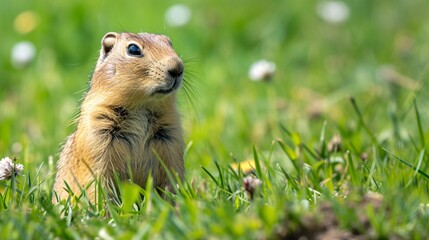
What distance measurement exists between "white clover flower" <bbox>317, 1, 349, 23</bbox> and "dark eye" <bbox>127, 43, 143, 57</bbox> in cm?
476

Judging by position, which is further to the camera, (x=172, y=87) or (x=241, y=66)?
(x=241, y=66)

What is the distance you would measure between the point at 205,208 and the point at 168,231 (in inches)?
7.0

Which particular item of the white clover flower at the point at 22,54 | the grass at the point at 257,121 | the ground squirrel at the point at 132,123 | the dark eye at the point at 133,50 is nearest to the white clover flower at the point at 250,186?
the grass at the point at 257,121

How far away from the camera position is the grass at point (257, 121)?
3.40 m

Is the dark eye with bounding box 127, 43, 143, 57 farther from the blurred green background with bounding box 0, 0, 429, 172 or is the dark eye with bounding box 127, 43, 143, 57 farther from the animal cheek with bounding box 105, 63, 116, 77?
the blurred green background with bounding box 0, 0, 429, 172

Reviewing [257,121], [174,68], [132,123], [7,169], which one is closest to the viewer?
[7,169]

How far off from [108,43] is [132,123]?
1.95 ft

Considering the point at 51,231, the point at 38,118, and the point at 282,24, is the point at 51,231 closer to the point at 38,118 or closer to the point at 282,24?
the point at 38,118

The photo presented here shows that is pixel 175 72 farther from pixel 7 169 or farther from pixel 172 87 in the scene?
pixel 7 169

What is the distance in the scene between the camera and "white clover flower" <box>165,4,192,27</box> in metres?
8.94

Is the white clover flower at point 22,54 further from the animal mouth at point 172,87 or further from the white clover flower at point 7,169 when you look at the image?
the white clover flower at point 7,169

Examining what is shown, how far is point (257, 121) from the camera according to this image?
22.7 feet

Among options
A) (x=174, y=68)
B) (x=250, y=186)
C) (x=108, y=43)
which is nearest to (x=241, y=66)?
(x=108, y=43)

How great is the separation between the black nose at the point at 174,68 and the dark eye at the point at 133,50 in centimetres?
31
